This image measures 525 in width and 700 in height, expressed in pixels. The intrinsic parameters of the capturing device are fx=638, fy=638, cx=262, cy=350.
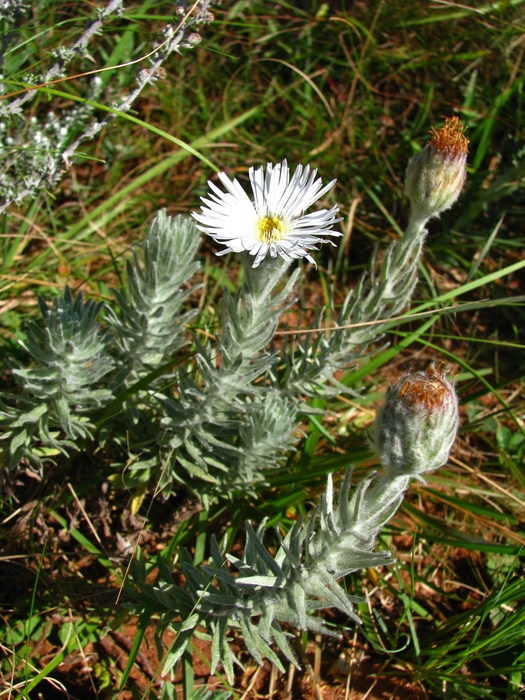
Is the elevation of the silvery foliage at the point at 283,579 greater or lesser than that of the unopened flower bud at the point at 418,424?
lesser

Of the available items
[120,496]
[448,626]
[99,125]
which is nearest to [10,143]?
[99,125]

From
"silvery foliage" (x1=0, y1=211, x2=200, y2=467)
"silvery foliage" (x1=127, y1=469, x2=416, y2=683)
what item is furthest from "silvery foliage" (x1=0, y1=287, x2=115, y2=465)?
"silvery foliage" (x1=127, y1=469, x2=416, y2=683)

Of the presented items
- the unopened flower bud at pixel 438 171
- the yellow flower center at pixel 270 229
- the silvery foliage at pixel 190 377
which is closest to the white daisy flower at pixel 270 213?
the yellow flower center at pixel 270 229

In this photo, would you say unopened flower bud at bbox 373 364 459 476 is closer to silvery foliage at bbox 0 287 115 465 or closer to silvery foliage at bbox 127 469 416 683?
silvery foliage at bbox 127 469 416 683

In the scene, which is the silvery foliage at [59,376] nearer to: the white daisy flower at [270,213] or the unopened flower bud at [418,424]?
the white daisy flower at [270,213]

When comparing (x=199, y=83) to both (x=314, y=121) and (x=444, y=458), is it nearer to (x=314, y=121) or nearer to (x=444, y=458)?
(x=314, y=121)

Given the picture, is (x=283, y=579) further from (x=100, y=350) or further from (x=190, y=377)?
(x=100, y=350)
